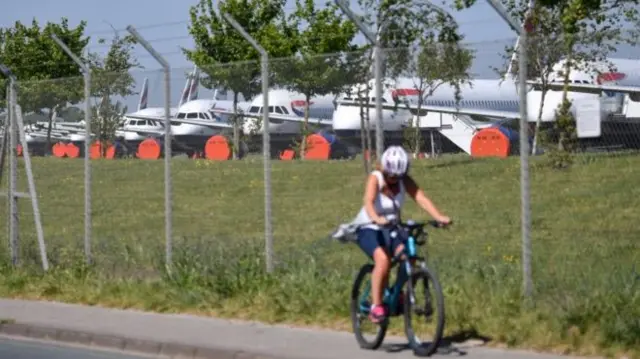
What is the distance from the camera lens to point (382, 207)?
10742 mm

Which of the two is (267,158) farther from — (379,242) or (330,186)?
(379,242)

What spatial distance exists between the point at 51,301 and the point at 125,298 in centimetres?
136

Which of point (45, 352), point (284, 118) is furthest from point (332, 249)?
point (45, 352)

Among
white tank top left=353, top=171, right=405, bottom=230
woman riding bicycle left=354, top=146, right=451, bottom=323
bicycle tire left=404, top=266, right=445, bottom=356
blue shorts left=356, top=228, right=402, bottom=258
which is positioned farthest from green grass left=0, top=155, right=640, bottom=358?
white tank top left=353, top=171, right=405, bottom=230

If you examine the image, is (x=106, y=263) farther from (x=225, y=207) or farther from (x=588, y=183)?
(x=588, y=183)

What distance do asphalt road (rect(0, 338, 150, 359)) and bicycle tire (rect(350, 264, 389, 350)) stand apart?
2140 mm

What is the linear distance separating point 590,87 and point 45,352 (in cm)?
560

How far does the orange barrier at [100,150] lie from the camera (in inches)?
694

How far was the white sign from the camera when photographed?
11.9 metres

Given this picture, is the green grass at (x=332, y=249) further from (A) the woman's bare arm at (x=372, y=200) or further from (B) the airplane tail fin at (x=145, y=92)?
(A) the woman's bare arm at (x=372, y=200)

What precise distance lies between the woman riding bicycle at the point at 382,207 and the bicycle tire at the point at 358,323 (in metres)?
0.19

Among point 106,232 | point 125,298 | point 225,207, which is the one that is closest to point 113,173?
point 106,232

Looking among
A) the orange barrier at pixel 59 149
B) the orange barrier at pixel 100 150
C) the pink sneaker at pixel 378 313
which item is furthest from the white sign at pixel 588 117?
the orange barrier at pixel 59 149

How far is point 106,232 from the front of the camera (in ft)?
58.0
